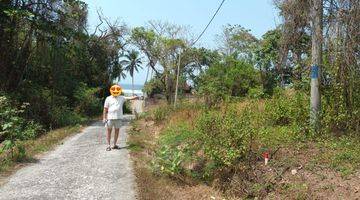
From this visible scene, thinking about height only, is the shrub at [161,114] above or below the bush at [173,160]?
above

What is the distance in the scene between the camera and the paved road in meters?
8.73

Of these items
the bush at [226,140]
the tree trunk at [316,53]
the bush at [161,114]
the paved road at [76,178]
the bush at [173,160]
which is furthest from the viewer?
the bush at [161,114]

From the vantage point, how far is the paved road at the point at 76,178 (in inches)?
344

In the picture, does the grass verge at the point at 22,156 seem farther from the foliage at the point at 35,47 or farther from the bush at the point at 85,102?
the bush at the point at 85,102

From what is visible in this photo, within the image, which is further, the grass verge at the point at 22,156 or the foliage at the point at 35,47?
the foliage at the point at 35,47

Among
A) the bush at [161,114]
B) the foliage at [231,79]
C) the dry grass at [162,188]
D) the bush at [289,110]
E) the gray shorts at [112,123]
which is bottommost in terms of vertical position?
the dry grass at [162,188]

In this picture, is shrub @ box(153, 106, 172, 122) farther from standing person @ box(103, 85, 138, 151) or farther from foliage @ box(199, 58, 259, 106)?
standing person @ box(103, 85, 138, 151)

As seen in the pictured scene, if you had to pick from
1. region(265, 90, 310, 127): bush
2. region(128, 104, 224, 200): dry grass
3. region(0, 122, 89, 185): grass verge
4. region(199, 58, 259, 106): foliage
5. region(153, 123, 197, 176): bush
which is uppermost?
region(199, 58, 259, 106): foliage

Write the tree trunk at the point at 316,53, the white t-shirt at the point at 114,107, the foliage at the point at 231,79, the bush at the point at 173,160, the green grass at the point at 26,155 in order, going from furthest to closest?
the foliage at the point at 231,79
the white t-shirt at the point at 114,107
the tree trunk at the point at 316,53
the green grass at the point at 26,155
the bush at the point at 173,160

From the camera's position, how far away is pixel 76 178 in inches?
391

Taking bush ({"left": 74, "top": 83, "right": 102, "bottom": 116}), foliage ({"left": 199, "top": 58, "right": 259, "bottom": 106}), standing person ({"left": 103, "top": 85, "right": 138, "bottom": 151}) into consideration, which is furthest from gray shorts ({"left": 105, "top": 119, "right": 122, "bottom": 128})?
bush ({"left": 74, "top": 83, "right": 102, "bottom": 116})

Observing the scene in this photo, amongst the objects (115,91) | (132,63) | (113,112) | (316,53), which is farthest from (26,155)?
(132,63)

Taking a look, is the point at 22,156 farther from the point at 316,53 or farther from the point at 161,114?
the point at 161,114

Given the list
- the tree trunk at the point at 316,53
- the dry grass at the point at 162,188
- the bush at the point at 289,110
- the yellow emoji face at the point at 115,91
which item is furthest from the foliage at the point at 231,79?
the dry grass at the point at 162,188
